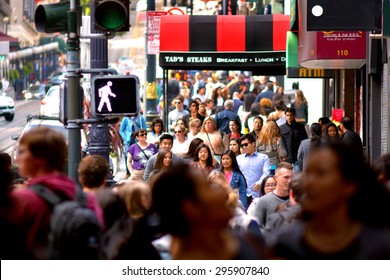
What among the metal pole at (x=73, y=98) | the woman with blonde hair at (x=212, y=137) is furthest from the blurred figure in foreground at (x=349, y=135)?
the metal pole at (x=73, y=98)

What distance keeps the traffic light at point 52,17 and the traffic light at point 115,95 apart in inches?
25.3

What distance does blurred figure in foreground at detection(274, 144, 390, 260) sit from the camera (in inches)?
230

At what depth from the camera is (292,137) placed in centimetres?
2206

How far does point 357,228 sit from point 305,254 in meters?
0.26

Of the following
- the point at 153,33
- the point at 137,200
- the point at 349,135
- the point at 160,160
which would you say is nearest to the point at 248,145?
the point at 160,160

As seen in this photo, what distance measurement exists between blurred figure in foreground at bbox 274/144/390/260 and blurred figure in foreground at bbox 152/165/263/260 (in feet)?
0.74

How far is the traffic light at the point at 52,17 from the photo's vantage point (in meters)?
13.3

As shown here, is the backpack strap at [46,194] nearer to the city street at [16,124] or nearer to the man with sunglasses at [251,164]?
the man with sunglasses at [251,164]

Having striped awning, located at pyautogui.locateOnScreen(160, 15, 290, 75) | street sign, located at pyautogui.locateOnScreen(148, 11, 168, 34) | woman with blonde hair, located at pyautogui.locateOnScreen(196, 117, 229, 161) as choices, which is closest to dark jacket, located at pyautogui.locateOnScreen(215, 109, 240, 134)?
striped awning, located at pyautogui.locateOnScreen(160, 15, 290, 75)

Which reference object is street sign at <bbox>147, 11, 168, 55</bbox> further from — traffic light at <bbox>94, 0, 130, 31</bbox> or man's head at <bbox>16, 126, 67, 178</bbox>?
man's head at <bbox>16, 126, 67, 178</bbox>

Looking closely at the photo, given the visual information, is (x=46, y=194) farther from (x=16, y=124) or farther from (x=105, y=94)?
(x=16, y=124)

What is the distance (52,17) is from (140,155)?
24.3 ft

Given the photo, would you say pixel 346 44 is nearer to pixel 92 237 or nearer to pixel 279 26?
pixel 279 26

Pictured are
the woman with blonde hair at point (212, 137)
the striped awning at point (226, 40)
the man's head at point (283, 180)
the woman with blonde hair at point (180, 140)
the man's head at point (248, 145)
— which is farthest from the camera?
the striped awning at point (226, 40)
